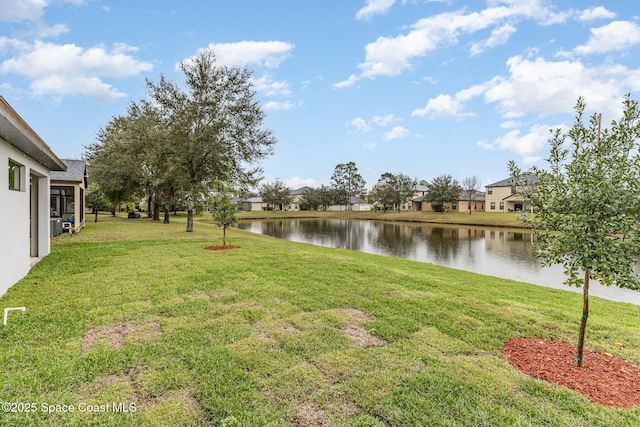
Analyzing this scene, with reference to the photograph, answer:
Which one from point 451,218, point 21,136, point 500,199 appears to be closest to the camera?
point 21,136

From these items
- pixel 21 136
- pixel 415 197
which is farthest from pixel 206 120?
pixel 415 197

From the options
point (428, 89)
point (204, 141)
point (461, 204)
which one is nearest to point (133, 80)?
point (204, 141)

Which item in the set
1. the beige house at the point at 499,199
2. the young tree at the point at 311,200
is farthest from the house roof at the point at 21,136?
the young tree at the point at 311,200

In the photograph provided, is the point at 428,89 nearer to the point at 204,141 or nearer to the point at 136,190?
the point at 204,141

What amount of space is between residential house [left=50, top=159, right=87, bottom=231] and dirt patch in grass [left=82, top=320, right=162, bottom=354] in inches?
604

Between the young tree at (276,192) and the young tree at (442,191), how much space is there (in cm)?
2960

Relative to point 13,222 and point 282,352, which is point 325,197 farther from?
point 282,352

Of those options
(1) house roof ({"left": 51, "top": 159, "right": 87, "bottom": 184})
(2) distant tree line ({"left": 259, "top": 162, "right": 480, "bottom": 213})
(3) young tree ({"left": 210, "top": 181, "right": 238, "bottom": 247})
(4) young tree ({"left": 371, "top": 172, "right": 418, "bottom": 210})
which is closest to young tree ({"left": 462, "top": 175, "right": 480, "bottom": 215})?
(2) distant tree line ({"left": 259, "top": 162, "right": 480, "bottom": 213})

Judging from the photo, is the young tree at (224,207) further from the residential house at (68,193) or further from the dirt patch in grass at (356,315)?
the residential house at (68,193)

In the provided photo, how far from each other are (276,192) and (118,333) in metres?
63.3

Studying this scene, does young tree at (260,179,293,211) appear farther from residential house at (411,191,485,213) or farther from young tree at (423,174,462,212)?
young tree at (423,174,462,212)

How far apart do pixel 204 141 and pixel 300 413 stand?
17.5 m

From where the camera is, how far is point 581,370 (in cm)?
345

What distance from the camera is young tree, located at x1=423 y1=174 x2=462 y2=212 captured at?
5085cm
